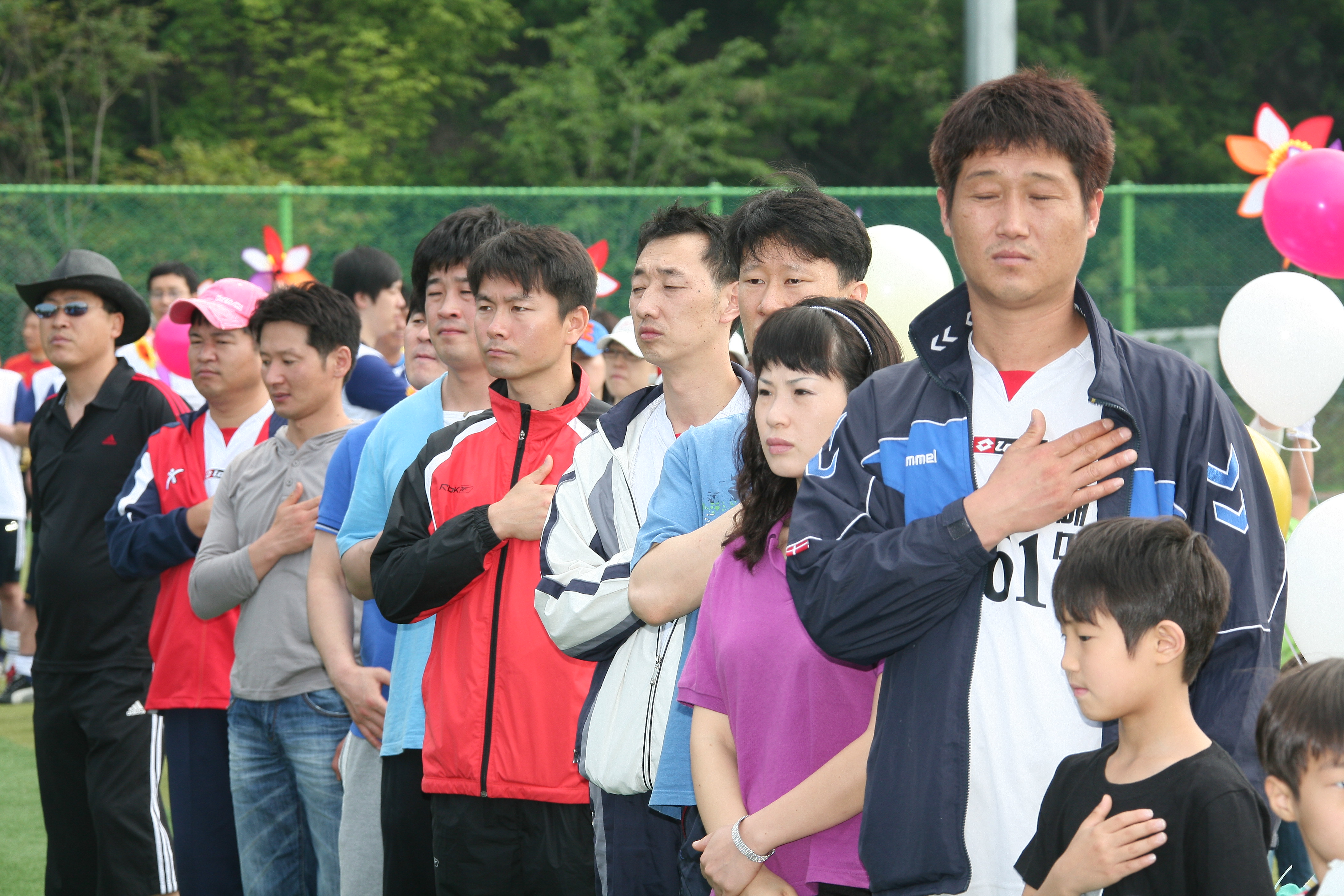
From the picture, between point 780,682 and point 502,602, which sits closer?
point 780,682

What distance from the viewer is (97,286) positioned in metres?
4.65

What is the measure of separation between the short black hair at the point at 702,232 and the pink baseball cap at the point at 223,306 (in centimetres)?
173

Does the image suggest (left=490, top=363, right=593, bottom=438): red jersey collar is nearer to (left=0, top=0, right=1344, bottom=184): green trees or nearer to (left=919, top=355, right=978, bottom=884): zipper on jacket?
(left=919, top=355, right=978, bottom=884): zipper on jacket

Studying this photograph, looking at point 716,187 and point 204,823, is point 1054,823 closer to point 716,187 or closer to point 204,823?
point 204,823

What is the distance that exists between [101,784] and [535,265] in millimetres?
2339

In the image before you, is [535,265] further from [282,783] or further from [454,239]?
[282,783]

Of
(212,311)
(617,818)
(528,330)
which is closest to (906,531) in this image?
(617,818)

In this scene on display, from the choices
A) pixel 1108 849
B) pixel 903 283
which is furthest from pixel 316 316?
pixel 1108 849

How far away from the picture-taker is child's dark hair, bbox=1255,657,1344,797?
1.63 metres

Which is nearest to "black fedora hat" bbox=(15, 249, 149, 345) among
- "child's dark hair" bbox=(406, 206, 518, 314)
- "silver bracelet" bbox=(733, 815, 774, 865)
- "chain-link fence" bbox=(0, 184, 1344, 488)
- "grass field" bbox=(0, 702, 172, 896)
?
"child's dark hair" bbox=(406, 206, 518, 314)

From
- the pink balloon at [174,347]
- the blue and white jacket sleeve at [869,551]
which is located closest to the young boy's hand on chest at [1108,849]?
the blue and white jacket sleeve at [869,551]

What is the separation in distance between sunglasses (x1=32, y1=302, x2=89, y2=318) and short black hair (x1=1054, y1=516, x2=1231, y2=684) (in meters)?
3.93

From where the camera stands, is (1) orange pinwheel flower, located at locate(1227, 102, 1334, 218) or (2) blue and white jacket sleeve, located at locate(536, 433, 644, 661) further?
(1) orange pinwheel flower, located at locate(1227, 102, 1334, 218)

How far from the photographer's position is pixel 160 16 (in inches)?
755
